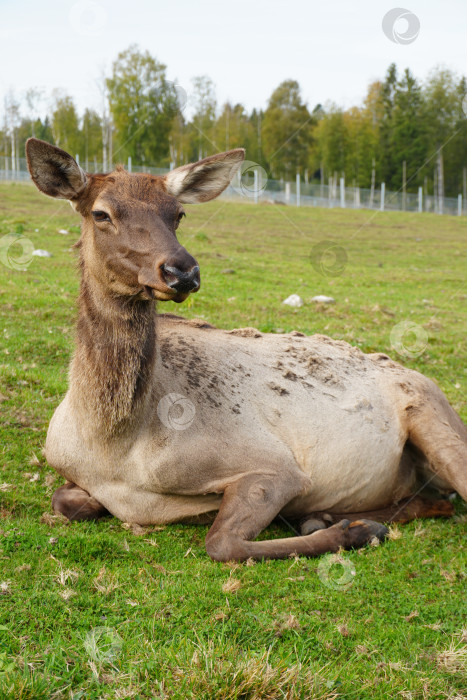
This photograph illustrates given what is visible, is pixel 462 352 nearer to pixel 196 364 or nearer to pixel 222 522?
pixel 196 364

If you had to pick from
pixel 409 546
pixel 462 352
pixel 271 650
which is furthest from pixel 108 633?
pixel 462 352

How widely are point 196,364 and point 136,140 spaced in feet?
183

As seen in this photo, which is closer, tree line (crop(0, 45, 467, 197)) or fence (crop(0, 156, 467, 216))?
fence (crop(0, 156, 467, 216))

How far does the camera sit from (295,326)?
1284 centimetres

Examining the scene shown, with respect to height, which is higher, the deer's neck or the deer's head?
the deer's head

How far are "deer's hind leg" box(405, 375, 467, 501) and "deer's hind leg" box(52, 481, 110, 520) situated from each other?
3.31 metres

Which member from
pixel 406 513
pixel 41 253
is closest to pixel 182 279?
pixel 406 513

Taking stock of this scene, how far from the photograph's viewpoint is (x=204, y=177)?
19.9 feet

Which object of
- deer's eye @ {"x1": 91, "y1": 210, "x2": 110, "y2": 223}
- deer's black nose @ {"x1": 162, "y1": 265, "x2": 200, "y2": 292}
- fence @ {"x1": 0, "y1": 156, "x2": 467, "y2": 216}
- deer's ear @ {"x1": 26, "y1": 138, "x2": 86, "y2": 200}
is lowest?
deer's black nose @ {"x1": 162, "y1": 265, "x2": 200, "y2": 292}
